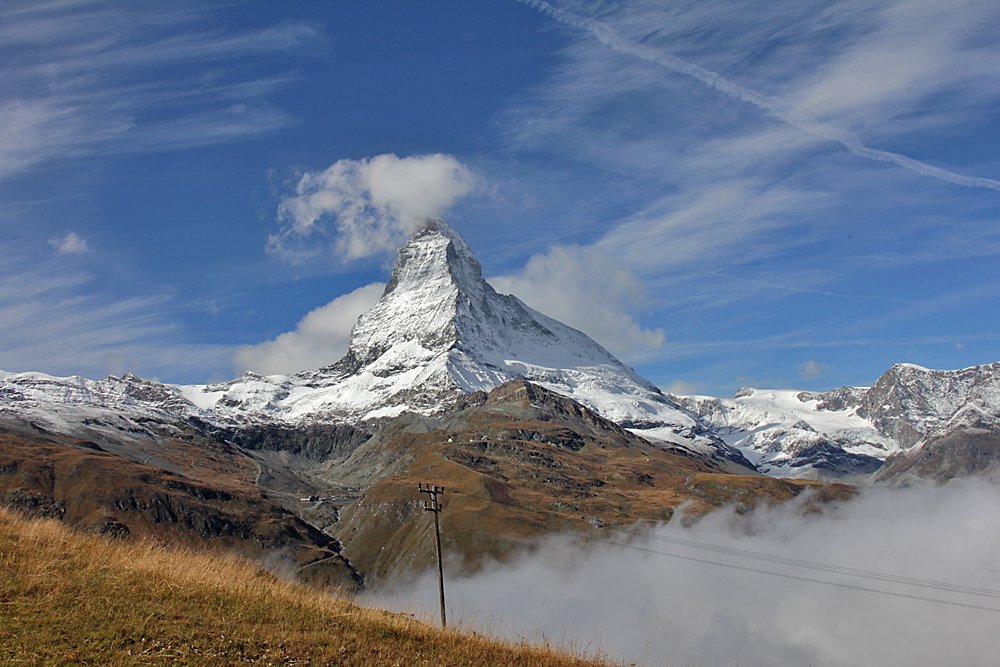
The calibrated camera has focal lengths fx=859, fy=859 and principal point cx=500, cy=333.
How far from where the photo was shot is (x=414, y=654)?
963 inches

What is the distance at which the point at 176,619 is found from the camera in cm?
2353

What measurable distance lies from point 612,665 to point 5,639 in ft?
54.4

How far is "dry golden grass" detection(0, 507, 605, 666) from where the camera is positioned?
21719 mm

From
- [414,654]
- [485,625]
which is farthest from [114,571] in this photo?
[485,625]

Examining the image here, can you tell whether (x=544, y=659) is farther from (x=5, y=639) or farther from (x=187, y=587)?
(x=5, y=639)

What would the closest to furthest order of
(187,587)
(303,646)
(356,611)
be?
(303,646) < (187,587) < (356,611)

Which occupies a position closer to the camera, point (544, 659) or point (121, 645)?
point (121, 645)

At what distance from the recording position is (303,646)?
23312 mm

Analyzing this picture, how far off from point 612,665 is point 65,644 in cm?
1520

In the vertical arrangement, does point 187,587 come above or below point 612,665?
above

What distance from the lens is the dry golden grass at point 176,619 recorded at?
21.7 m

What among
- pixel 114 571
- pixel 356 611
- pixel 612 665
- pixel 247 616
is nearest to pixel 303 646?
pixel 247 616

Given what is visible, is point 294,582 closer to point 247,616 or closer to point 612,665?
point 247,616

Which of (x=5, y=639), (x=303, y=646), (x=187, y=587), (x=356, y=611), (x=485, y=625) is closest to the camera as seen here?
(x=5, y=639)
